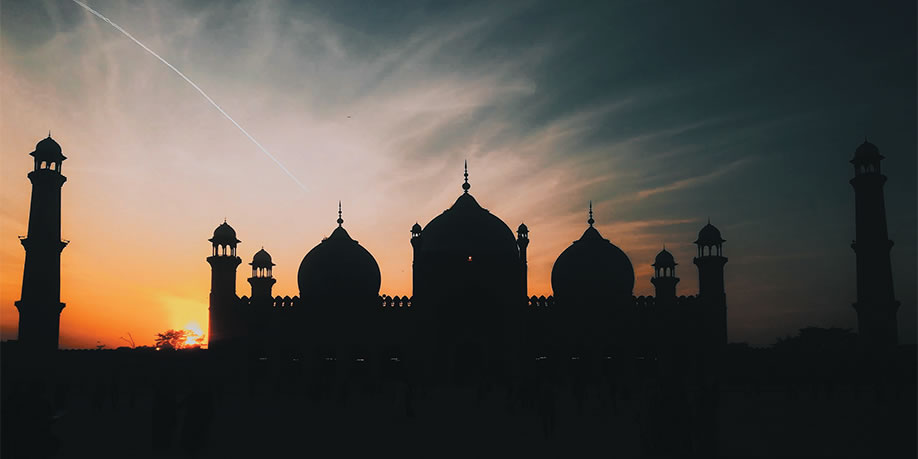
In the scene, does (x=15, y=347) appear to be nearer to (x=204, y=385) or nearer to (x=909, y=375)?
(x=204, y=385)

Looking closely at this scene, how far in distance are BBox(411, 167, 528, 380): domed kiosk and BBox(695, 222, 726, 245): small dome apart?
31.1 ft

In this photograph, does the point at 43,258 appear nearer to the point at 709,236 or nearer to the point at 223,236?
the point at 223,236

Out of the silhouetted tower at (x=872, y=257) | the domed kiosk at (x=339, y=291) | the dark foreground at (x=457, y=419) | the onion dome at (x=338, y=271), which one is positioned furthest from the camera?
the onion dome at (x=338, y=271)

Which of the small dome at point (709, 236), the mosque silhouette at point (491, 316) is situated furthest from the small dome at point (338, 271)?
the small dome at point (709, 236)

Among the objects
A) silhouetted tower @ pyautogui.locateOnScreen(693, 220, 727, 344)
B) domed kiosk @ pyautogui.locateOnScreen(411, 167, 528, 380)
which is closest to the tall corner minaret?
domed kiosk @ pyautogui.locateOnScreen(411, 167, 528, 380)

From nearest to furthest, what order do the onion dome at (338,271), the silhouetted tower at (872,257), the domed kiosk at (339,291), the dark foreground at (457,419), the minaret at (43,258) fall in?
the dark foreground at (457,419) < the minaret at (43,258) < the silhouetted tower at (872,257) < the domed kiosk at (339,291) < the onion dome at (338,271)

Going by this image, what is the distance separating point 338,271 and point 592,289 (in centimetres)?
1271

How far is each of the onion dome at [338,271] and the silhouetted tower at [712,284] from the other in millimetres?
16095

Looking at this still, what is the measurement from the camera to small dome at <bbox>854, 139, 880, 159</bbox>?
33.7 meters

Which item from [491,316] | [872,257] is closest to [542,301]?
[491,316]

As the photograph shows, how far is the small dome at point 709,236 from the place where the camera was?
3759 centimetres

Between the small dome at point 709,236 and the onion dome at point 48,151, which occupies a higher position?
the onion dome at point 48,151

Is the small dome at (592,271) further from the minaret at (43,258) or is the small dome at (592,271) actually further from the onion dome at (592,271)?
the minaret at (43,258)

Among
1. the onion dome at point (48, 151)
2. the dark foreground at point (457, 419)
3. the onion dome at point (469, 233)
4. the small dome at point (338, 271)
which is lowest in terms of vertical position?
the dark foreground at point (457, 419)
